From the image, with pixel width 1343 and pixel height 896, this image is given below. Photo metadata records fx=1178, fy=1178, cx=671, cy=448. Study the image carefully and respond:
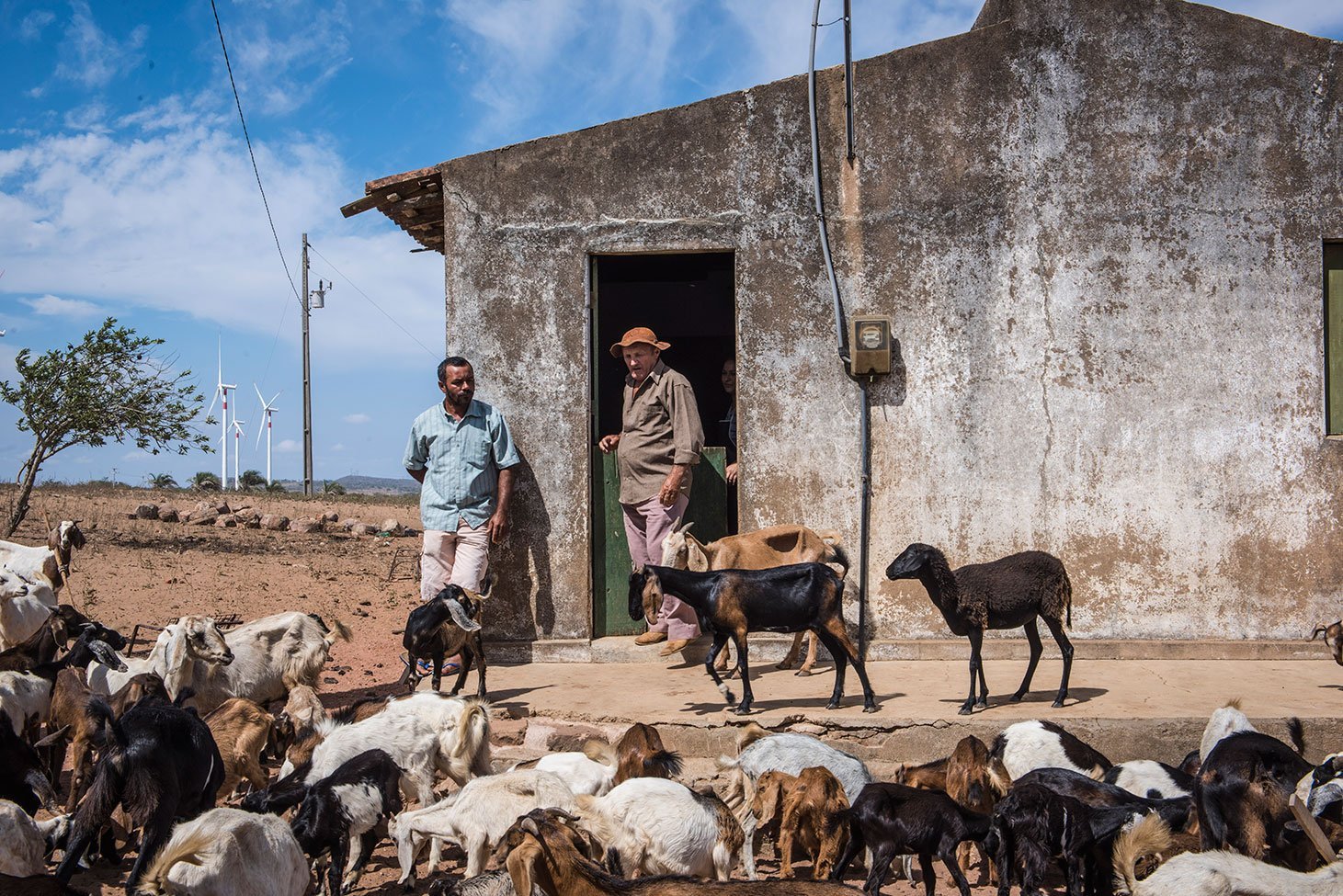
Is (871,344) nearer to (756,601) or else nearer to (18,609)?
(756,601)

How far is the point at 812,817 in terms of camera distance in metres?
5.25

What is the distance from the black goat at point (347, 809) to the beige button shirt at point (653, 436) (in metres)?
3.54

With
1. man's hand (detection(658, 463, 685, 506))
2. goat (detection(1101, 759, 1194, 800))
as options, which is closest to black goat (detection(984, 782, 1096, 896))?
goat (detection(1101, 759, 1194, 800))

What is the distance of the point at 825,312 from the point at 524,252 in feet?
7.51

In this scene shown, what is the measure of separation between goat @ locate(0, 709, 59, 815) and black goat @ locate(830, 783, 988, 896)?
3.58 metres

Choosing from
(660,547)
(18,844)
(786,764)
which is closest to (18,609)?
(18,844)

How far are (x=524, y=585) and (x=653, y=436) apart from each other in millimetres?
1461

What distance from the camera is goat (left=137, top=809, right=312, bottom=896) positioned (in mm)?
3992

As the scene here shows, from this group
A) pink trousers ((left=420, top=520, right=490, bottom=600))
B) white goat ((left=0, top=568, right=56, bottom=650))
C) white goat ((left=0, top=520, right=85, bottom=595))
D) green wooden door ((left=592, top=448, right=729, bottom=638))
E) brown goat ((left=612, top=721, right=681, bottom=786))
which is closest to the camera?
brown goat ((left=612, top=721, right=681, bottom=786))

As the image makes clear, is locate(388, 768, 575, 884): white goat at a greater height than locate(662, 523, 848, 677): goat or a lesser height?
lesser

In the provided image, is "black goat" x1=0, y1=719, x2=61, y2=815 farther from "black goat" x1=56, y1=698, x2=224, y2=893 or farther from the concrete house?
the concrete house

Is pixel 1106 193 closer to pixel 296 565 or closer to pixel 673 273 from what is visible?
pixel 673 273

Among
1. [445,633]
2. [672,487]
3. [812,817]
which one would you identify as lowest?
[812,817]

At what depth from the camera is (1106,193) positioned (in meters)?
8.67
